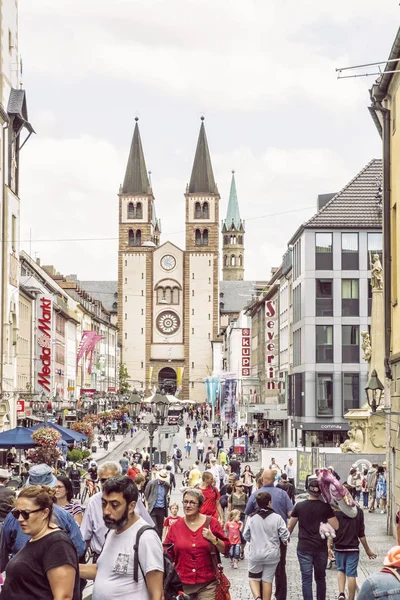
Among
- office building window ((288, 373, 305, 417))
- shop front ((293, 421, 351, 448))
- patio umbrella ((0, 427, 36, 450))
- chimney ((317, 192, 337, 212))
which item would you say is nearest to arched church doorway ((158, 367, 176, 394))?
chimney ((317, 192, 337, 212))

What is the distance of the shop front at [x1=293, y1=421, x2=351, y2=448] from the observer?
59969mm

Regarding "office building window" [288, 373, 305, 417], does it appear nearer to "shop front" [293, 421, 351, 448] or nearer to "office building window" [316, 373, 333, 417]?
"shop front" [293, 421, 351, 448]

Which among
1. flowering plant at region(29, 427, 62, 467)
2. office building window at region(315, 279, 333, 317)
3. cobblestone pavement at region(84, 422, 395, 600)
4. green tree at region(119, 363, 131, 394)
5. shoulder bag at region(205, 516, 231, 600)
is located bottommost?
cobblestone pavement at region(84, 422, 395, 600)

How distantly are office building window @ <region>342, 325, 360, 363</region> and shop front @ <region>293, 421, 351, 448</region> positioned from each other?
118 inches

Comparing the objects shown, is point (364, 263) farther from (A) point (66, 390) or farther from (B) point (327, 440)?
(A) point (66, 390)

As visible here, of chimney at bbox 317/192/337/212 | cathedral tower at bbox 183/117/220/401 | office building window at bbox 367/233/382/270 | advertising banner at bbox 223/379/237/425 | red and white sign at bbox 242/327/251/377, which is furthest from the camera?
cathedral tower at bbox 183/117/220/401

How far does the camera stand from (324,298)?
6053cm

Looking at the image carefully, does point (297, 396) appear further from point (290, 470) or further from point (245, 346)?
point (245, 346)

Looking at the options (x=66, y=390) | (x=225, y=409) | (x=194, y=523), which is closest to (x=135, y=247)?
(x=66, y=390)

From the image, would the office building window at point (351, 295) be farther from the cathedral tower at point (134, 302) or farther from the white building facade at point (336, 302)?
the cathedral tower at point (134, 302)

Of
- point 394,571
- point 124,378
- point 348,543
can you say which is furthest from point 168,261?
point 394,571

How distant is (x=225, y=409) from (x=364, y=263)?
62.3 ft

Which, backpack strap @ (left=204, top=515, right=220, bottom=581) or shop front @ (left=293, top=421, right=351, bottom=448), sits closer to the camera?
backpack strap @ (left=204, top=515, right=220, bottom=581)

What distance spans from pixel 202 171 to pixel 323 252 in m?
102
